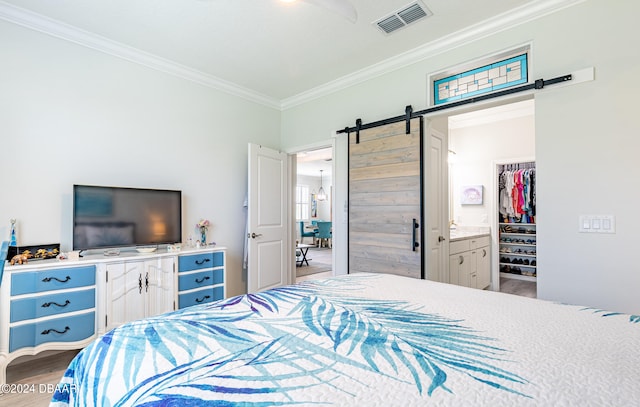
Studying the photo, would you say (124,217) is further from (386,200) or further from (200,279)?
(386,200)

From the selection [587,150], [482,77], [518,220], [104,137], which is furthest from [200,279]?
[518,220]

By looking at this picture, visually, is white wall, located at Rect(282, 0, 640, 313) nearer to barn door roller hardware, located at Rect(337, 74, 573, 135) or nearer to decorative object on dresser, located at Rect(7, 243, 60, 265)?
barn door roller hardware, located at Rect(337, 74, 573, 135)

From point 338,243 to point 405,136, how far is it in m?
1.45

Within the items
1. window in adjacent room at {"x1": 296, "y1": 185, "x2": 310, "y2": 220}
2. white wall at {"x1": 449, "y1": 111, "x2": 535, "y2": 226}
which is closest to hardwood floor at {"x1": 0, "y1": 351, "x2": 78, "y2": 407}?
white wall at {"x1": 449, "y1": 111, "x2": 535, "y2": 226}

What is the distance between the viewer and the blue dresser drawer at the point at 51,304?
2156mm

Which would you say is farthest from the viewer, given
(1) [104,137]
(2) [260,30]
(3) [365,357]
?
(1) [104,137]

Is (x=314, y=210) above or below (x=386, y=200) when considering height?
below

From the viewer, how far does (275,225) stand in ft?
13.8

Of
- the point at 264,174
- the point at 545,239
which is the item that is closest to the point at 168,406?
the point at 545,239

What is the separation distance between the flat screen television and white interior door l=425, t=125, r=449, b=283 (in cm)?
256

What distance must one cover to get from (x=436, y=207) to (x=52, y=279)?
11.1 feet

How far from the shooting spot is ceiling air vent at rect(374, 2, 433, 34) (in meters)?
2.42

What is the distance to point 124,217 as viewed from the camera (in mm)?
2873

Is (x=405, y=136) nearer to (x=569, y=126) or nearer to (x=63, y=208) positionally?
(x=569, y=126)
